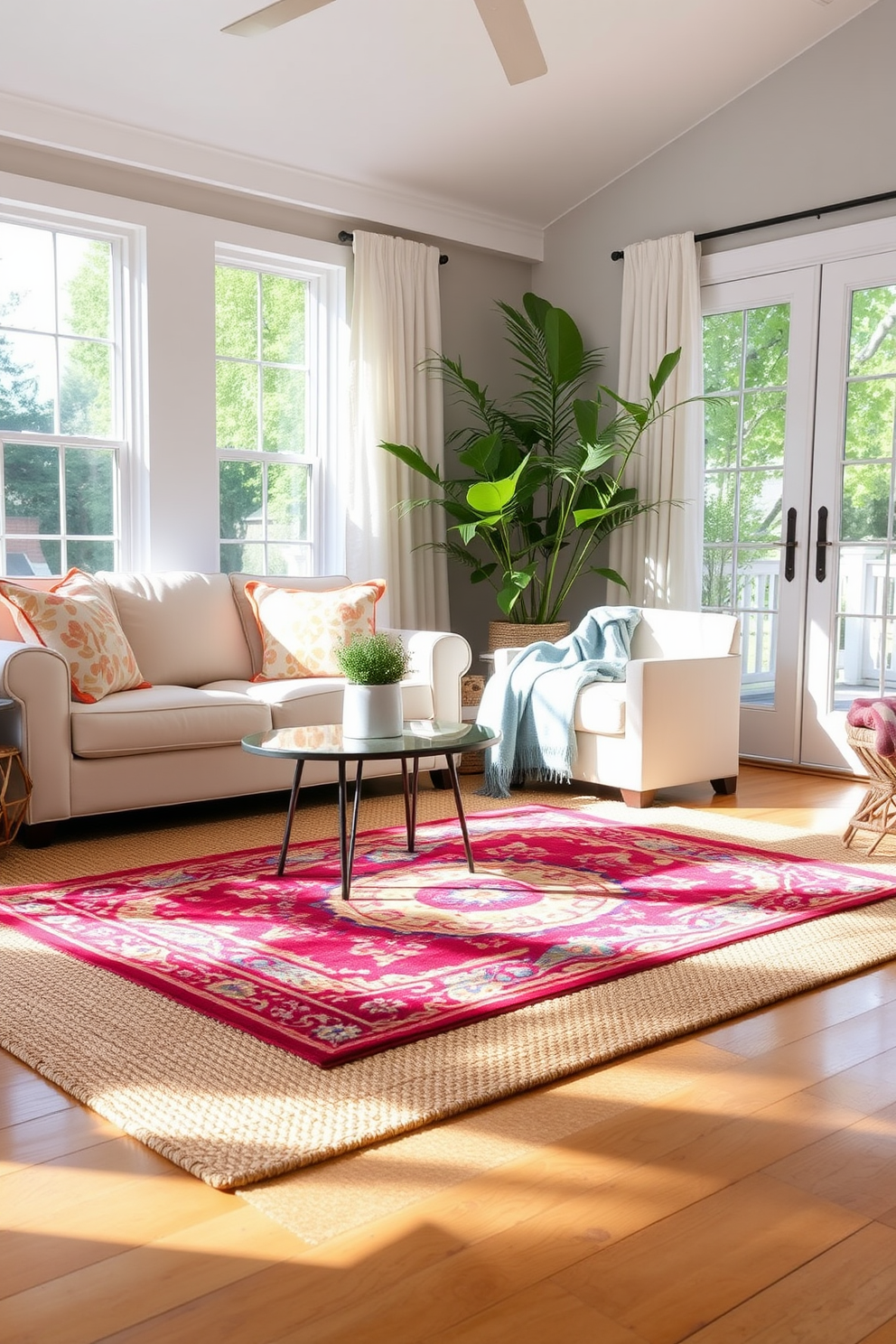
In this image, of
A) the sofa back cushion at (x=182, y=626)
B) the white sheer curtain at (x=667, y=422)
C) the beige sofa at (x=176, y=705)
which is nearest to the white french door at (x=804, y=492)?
the white sheer curtain at (x=667, y=422)

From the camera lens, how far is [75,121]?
15.4 ft

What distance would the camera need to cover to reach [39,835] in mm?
3863

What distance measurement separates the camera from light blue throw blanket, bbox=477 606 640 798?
4699mm

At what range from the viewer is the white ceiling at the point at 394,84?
4.45m

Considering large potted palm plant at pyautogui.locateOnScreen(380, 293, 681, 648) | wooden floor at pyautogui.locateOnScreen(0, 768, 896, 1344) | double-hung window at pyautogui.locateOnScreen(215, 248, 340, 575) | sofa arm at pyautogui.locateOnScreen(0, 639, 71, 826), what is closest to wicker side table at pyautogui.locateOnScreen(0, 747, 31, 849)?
sofa arm at pyautogui.locateOnScreen(0, 639, 71, 826)

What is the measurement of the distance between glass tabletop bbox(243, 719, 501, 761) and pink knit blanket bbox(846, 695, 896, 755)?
115 cm

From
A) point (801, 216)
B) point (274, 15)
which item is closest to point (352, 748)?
point (274, 15)

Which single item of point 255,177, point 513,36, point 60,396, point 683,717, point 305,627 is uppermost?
point 255,177

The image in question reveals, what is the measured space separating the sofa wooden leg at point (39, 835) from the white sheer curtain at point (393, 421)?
2.25m

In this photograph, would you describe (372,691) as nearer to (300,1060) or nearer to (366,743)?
(366,743)

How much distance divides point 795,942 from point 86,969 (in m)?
1.63

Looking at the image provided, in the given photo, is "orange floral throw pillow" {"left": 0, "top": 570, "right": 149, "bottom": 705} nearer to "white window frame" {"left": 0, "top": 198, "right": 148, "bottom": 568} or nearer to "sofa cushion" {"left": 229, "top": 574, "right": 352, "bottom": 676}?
"sofa cushion" {"left": 229, "top": 574, "right": 352, "bottom": 676}

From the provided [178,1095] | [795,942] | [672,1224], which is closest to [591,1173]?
[672,1224]

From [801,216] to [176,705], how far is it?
3455mm
